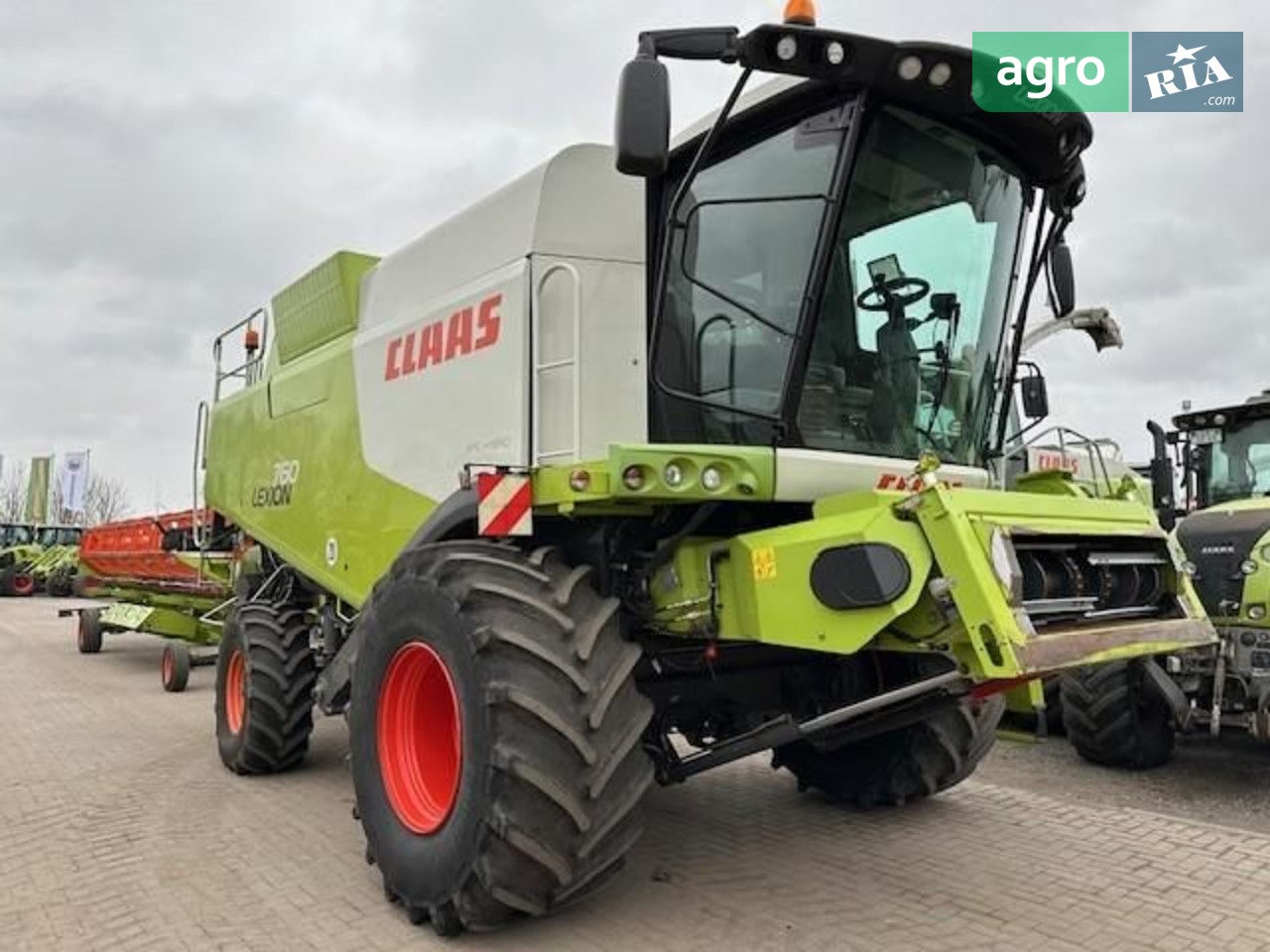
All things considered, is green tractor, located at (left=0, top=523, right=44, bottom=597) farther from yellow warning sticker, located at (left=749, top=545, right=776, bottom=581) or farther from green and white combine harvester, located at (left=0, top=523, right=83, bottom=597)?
yellow warning sticker, located at (left=749, top=545, right=776, bottom=581)

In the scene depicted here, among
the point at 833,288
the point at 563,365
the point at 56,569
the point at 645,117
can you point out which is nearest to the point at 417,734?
the point at 563,365

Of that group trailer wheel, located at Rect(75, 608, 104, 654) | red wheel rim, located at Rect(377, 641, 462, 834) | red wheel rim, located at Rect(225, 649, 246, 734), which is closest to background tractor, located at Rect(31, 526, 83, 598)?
trailer wheel, located at Rect(75, 608, 104, 654)

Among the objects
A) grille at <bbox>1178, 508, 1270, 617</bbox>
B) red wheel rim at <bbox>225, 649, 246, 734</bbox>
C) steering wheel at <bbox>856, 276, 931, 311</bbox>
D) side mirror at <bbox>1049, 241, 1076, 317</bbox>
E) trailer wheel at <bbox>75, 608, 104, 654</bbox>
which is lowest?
trailer wheel at <bbox>75, 608, 104, 654</bbox>

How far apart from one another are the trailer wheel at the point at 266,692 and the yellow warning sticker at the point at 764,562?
377 cm

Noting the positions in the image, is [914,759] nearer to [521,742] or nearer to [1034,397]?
→ [1034,397]

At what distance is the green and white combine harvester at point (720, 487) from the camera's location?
3244 millimetres

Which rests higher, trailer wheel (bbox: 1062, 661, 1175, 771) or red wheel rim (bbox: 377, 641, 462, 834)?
red wheel rim (bbox: 377, 641, 462, 834)

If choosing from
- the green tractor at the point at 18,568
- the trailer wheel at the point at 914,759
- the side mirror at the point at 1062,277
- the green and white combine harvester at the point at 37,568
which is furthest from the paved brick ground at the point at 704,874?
the green tractor at the point at 18,568

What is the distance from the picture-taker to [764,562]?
335 centimetres

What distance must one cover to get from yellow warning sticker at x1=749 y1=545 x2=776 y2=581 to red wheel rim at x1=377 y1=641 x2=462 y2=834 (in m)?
1.35

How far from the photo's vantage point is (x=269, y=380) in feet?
22.9

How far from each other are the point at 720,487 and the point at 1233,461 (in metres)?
6.38

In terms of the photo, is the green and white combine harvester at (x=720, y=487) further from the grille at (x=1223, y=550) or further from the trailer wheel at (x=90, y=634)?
the trailer wheel at (x=90, y=634)

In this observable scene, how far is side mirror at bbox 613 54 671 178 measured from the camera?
317 cm
